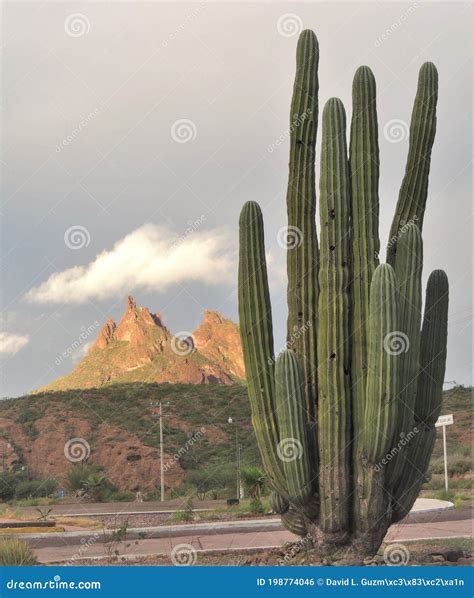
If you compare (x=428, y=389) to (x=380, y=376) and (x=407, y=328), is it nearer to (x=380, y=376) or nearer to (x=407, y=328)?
(x=407, y=328)

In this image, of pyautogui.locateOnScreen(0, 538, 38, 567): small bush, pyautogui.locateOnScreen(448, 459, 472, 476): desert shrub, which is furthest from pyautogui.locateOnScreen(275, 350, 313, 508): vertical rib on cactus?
pyautogui.locateOnScreen(448, 459, 472, 476): desert shrub

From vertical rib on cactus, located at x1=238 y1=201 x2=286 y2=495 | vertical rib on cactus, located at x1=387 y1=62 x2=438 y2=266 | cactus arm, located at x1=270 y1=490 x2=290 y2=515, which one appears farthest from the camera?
vertical rib on cactus, located at x1=387 y1=62 x2=438 y2=266

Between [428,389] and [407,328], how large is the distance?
142 centimetres

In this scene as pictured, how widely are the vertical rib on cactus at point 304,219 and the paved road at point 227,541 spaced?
5.50 m

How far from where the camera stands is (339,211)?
10.6 m

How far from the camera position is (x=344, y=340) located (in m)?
10.4

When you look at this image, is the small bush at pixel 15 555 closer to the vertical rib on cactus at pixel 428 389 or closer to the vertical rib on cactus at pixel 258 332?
the vertical rib on cactus at pixel 258 332

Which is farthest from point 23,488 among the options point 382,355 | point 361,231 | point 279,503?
point 382,355

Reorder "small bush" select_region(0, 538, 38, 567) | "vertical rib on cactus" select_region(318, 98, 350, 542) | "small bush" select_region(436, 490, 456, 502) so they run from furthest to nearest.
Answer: "small bush" select_region(436, 490, 456, 502)
"small bush" select_region(0, 538, 38, 567)
"vertical rib on cactus" select_region(318, 98, 350, 542)

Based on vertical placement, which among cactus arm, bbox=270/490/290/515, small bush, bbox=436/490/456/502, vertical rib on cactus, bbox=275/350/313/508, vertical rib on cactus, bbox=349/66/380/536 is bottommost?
small bush, bbox=436/490/456/502

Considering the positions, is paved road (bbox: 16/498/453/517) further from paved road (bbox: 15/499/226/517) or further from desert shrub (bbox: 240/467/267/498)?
desert shrub (bbox: 240/467/267/498)

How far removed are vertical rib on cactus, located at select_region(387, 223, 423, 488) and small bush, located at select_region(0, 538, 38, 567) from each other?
5.74 meters

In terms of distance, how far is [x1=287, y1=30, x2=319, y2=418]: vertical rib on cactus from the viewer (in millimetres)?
10859

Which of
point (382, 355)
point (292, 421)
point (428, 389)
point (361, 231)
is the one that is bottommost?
point (292, 421)
